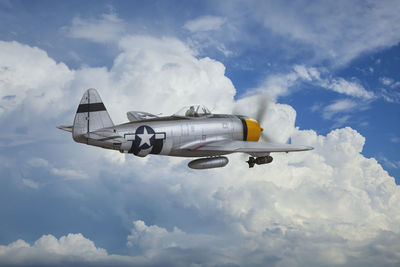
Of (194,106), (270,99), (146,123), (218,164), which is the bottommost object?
(218,164)

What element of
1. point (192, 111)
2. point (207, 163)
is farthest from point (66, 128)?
point (207, 163)

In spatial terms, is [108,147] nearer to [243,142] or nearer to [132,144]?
[132,144]

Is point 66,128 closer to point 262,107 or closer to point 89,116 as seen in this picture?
point 89,116

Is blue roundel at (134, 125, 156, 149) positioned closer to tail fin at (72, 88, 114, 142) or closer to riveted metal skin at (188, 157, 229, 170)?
tail fin at (72, 88, 114, 142)

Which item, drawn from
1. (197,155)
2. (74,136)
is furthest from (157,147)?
(74,136)

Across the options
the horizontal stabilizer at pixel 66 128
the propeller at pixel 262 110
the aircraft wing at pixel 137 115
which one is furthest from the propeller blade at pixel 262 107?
the horizontal stabilizer at pixel 66 128

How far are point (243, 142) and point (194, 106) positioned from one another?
2639mm

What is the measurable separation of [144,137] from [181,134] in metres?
1.64

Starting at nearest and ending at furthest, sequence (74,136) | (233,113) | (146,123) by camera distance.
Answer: (74,136), (146,123), (233,113)

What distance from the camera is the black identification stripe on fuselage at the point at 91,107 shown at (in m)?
14.0

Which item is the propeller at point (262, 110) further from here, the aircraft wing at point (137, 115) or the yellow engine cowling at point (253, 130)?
the aircraft wing at point (137, 115)

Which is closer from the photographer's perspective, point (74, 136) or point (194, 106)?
point (74, 136)

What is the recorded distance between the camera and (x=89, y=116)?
14.1 metres

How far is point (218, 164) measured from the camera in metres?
16.5
